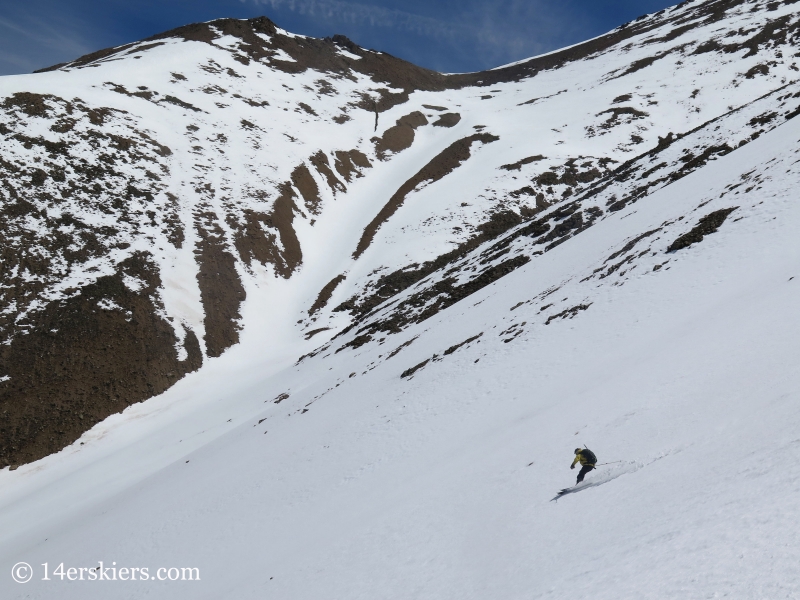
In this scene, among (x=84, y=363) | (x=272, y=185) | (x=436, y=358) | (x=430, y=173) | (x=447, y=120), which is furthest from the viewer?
(x=447, y=120)

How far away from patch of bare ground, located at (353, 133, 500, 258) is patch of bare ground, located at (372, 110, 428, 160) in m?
7.12

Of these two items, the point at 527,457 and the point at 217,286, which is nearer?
the point at 527,457

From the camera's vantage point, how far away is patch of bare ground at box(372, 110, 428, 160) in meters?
64.5

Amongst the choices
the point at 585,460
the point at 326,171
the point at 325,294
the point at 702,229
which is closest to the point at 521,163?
the point at 326,171

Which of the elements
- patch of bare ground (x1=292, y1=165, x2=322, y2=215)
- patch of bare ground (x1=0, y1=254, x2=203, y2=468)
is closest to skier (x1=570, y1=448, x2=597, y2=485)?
patch of bare ground (x1=0, y1=254, x2=203, y2=468)

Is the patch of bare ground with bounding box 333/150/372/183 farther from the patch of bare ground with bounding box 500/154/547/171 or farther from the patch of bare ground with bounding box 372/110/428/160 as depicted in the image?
the patch of bare ground with bounding box 500/154/547/171

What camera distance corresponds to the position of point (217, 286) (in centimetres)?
3678

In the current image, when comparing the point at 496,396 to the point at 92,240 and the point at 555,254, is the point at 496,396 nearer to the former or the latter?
the point at 555,254

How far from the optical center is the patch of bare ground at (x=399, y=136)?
212ft

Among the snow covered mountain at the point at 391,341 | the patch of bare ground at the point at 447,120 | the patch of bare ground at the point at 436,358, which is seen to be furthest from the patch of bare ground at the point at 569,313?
the patch of bare ground at the point at 447,120

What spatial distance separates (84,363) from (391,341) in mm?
18197

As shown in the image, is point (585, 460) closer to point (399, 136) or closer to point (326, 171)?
point (326, 171)

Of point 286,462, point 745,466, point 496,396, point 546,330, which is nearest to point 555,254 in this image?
point 546,330

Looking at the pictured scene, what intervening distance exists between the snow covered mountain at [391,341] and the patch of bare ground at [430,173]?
384 millimetres
